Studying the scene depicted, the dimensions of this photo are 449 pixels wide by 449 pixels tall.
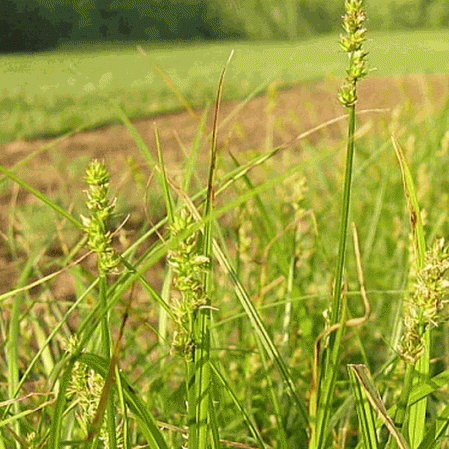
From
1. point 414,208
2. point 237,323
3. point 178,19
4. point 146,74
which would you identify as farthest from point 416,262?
point 178,19

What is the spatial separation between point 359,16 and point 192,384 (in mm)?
258

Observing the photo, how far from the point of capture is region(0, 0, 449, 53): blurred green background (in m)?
10.6

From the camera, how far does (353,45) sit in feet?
1.55

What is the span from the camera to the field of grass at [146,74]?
4727mm

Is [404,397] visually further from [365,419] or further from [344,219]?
[344,219]

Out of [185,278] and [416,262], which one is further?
[416,262]

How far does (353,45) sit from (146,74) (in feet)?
23.8

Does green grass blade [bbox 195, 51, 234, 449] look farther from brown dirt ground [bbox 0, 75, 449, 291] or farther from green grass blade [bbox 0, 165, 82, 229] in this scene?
brown dirt ground [bbox 0, 75, 449, 291]

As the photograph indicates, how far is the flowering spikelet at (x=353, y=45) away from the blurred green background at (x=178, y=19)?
1011 cm

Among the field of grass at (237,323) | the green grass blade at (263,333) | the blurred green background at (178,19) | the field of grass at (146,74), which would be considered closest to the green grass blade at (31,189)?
the field of grass at (237,323)

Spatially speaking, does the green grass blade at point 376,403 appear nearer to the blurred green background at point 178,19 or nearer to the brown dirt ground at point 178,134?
the brown dirt ground at point 178,134

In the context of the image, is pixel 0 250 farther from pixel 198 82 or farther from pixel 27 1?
pixel 27 1

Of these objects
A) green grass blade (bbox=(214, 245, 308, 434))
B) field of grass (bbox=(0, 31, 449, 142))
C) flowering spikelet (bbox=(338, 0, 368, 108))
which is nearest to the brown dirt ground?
field of grass (bbox=(0, 31, 449, 142))

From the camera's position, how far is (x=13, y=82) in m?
6.52
